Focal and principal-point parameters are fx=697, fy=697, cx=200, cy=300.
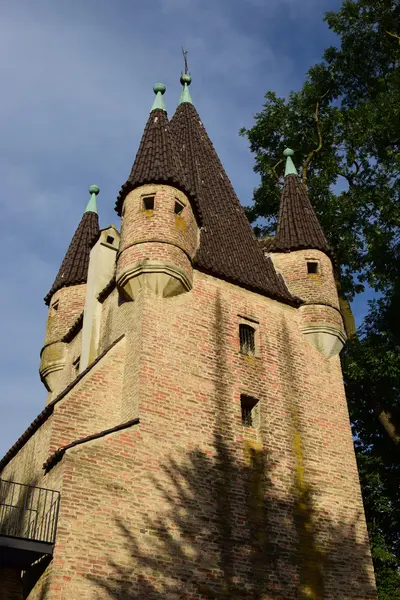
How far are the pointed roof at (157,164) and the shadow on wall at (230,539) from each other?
168 inches

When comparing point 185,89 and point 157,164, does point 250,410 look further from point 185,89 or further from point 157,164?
point 185,89

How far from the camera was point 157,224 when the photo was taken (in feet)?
49.4

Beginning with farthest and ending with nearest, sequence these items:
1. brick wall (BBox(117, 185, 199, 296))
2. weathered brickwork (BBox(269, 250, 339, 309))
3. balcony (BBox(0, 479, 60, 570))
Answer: weathered brickwork (BBox(269, 250, 339, 309))
brick wall (BBox(117, 185, 199, 296))
balcony (BBox(0, 479, 60, 570))

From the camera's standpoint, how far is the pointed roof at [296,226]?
58.7 feet

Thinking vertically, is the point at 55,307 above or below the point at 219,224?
below

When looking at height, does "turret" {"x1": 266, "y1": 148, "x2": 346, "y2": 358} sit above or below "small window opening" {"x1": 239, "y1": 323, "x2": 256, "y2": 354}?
above

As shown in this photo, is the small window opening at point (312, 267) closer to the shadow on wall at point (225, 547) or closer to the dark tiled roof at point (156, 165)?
the dark tiled roof at point (156, 165)

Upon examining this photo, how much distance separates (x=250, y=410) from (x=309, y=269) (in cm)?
466

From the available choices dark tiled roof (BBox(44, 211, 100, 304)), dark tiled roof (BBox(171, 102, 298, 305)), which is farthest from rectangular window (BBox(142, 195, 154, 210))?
dark tiled roof (BBox(44, 211, 100, 304))

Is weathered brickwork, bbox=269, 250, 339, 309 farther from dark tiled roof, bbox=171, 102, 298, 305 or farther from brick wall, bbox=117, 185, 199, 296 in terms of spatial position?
brick wall, bbox=117, 185, 199, 296

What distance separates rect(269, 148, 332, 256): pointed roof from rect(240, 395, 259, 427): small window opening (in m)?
4.96

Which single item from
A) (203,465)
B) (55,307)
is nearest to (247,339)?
(203,465)

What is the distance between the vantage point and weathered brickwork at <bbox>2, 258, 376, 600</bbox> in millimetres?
11242

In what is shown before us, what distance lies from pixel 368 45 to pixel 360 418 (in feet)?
47.1
